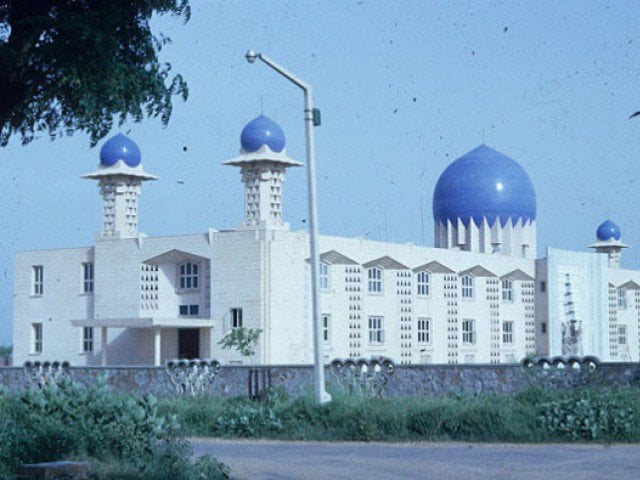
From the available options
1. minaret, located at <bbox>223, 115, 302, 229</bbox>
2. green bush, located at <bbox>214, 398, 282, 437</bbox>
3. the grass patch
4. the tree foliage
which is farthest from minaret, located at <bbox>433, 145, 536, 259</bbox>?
green bush, located at <bbox>214, 398, 282, 437</bbox>

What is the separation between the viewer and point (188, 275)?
48.5m

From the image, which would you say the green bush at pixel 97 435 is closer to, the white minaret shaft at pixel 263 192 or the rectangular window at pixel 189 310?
the white minaret shaft at pixel 263 192

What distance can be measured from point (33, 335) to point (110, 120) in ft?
136

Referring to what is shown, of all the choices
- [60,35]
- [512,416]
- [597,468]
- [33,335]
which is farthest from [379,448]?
[33,335]

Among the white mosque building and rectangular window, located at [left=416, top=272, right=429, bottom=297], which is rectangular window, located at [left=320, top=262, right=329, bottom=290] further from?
rectangular window, located at [left=416, top=272, right=429, bottom=297]

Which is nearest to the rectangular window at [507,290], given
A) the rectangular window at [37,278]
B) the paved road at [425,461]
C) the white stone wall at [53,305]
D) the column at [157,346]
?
the column at [157,346]

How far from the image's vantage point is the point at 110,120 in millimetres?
13180

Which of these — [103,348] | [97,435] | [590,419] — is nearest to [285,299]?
[103,348]

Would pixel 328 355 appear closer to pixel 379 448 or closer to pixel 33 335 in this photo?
pixel 33 335

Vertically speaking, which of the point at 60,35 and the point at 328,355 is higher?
the point at 60,35

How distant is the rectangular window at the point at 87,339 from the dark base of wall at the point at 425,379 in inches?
922

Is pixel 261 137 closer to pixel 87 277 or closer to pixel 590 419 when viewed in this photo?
pixel 87 277

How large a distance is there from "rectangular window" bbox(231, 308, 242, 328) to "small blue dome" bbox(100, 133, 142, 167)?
976 cm

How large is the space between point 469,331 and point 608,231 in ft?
79.1
